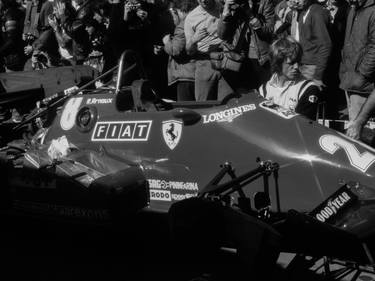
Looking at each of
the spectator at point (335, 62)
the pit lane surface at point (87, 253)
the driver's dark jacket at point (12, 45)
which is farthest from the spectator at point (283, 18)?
the driver's dark jacket at point (12, 45)

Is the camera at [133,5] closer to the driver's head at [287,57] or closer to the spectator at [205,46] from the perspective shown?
the spectator at [205,46]

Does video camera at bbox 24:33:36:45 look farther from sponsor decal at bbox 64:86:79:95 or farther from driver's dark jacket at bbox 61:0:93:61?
sponsor decal at bbox 64:86:79:95

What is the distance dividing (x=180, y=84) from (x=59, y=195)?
3201mm

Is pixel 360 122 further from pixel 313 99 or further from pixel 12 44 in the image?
pixel 12 44

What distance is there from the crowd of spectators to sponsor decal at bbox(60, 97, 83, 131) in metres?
1.53

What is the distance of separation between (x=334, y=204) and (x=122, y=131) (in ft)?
6.63

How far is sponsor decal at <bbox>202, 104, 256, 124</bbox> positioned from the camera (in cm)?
471

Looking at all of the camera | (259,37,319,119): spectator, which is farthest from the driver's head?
the camera

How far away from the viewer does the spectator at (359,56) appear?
6190mm

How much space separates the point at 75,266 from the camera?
5113 mm

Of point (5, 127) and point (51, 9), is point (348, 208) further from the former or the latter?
point (51, 9)

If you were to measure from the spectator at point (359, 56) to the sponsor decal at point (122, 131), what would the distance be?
227cm

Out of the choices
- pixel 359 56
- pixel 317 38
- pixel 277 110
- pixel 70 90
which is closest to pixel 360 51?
pixel 359 56

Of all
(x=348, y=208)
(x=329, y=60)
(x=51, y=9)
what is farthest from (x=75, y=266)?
(x=51, y=9)
